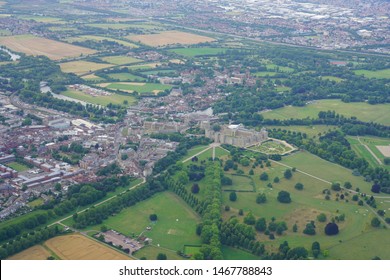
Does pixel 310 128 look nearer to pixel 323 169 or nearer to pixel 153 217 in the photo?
pixel 323 169

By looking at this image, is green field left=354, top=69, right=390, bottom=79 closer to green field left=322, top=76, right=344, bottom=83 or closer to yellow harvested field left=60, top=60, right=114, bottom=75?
green field left=322, top=76, right=344, bottom=83

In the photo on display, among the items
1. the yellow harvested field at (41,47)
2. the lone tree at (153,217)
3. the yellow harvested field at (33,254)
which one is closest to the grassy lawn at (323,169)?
the lone tree at (153,217)

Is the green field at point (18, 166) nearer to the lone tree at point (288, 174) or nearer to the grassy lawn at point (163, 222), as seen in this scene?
the grassy lawn at point (163, 222)

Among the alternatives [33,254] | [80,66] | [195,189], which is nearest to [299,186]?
[195,189]

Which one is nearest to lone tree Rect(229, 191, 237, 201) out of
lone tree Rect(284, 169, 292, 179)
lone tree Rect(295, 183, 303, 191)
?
lone tree Rect(295, 183, 303, 191)

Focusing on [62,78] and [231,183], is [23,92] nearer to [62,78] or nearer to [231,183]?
[62,78]
